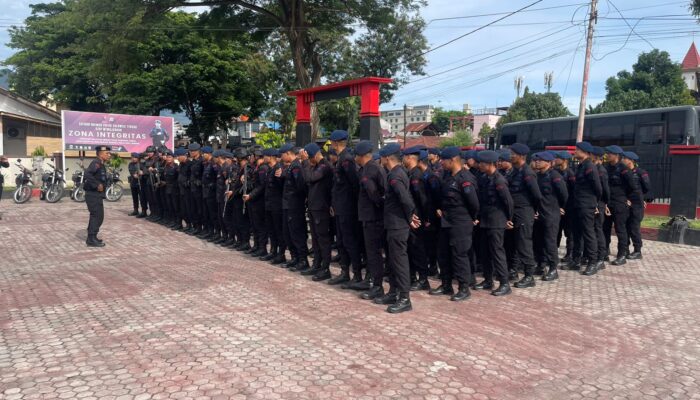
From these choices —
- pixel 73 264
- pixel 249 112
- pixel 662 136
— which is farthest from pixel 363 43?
pixel 73 264

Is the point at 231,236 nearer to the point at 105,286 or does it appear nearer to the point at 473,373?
the point at 105,286

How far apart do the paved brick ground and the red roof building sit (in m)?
66.2

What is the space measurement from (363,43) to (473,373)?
26.8 m

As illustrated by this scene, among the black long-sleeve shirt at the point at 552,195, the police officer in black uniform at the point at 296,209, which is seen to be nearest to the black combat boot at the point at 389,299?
the police officer in black uniform at the point at 296,209

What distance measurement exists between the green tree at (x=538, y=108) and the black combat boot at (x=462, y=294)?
42.0 metres

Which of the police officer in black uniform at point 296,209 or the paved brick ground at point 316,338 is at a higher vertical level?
the police officer in black uniform at point 296,209

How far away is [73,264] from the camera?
303 inches

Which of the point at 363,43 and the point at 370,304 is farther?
the point at 363,43

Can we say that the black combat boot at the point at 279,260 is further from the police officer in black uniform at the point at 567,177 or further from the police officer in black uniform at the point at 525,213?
the police officer in black uniform at the point at 567,177

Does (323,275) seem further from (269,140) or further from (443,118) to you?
(443,118)

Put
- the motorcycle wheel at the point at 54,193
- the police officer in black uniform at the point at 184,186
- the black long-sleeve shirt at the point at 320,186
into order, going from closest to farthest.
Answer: the black long-sleeve shirt at the point at 320,186
the police officer in black uniform at the point at 184,186
the motorcycle wheel at the point at 54,193

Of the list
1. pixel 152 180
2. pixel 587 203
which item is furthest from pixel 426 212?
pixel 152 180

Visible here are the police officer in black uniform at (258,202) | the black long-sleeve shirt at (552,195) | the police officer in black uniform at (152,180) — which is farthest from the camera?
the police officer in black uniform at (152,180)

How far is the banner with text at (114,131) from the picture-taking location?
17.1 meters
